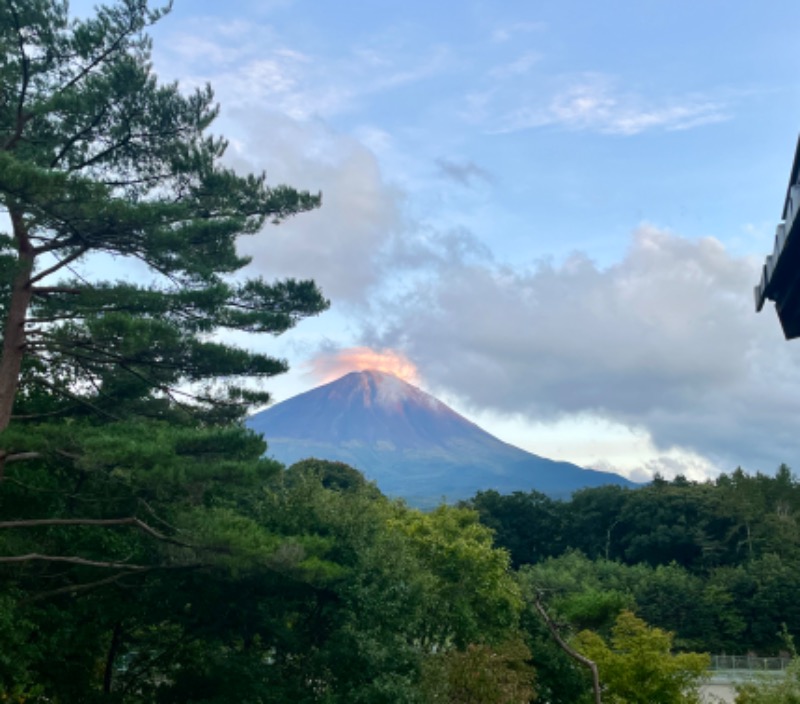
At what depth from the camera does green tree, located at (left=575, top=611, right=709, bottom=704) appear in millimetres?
17000

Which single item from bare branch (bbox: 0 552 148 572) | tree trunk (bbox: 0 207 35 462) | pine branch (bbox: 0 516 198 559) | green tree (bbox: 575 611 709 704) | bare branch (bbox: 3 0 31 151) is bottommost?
green tree (bbox: 575 611 709 704)

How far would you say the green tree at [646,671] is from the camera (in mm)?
17000

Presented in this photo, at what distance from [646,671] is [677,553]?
36.8 meters

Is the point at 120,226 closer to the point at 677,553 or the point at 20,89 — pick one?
the point at 20,89

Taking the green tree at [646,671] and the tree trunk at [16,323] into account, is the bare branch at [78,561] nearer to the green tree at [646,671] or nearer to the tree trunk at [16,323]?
the tree trunk at [16,323]

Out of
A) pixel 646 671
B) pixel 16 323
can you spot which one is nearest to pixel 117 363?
pixel 16 323

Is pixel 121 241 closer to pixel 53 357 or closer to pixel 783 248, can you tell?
pixel 53 357

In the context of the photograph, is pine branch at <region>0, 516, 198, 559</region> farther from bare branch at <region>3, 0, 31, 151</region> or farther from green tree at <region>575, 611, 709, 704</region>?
green tree at <region>575, 611, 709, 704</region>

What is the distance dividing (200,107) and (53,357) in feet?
15.0

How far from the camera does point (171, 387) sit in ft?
40.1

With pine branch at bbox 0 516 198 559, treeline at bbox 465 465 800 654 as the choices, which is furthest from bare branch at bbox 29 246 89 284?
treeline at bbox 465 465 800 654

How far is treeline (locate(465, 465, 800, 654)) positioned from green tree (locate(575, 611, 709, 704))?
6.69m

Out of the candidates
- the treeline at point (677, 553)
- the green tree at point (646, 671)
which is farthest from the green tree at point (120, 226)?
the treeline at point (677, 553)

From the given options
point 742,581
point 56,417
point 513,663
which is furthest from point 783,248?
point 742,581
